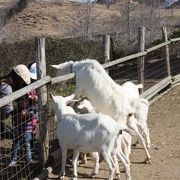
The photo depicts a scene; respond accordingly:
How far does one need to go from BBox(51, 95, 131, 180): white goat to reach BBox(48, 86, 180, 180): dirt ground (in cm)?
54

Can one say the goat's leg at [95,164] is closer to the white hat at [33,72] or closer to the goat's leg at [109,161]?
the goat's leg at [109,161]

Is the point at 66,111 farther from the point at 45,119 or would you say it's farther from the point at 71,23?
the point at 71,23

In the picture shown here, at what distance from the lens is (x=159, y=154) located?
26.9 ft

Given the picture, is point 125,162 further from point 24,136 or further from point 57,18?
point 57,18

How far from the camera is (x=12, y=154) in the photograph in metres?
7.58

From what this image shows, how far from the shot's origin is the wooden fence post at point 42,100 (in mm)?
7195

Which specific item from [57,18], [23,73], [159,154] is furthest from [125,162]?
[57,18]

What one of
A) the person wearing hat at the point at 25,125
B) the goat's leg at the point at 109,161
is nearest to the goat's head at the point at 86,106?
the person wearing hat at the point at 25,125

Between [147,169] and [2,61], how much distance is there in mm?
8026

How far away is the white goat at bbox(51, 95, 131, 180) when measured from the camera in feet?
20.9

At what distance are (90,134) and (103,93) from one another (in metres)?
1.11

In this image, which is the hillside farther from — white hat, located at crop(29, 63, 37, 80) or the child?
the child

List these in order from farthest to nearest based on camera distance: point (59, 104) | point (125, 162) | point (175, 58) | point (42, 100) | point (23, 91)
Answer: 1. point (175, 58)
2. point (42, 100)
3. point (59, 104)
4. point (125, 162)
5. point (23, 91)

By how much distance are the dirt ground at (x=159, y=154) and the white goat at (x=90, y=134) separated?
1.77ft
